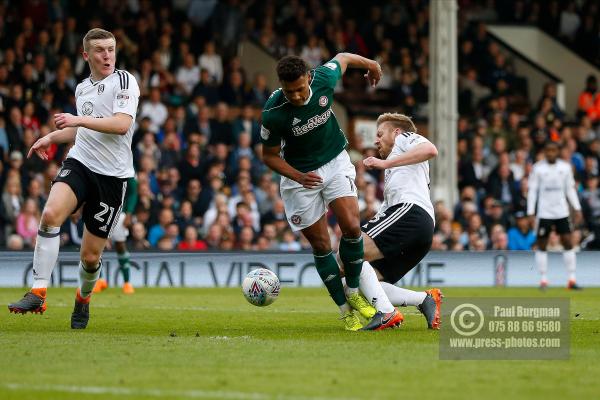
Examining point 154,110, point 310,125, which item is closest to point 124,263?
point 154,110

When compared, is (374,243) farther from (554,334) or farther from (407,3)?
(407,3)

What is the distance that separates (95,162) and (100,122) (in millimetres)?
450

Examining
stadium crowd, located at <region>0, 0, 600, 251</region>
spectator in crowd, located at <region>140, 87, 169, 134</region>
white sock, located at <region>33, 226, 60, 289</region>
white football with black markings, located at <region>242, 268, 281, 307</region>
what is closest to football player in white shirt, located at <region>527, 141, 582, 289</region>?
stadium crowd, located at <region>0, 0, 600, 251</region>

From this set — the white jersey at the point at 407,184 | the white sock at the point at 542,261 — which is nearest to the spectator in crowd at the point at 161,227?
the white sock at the point at 542,261

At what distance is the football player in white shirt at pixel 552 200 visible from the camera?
66.6 feet

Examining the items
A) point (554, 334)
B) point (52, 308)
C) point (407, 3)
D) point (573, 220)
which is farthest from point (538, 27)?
point (554, 334)

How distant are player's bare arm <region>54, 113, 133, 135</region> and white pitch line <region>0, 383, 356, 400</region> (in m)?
3.09

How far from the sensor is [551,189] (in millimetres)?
20422

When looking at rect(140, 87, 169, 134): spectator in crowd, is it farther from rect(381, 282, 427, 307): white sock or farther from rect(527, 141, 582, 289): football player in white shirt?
rect(381, 282, 427, 307): white sock

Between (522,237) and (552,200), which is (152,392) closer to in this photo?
(552,200)

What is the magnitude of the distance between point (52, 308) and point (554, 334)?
618cm

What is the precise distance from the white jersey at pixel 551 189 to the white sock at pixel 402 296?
9714 millimetres

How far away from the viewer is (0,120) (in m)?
21.0

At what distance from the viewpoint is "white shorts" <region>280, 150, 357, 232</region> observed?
1039 cm
